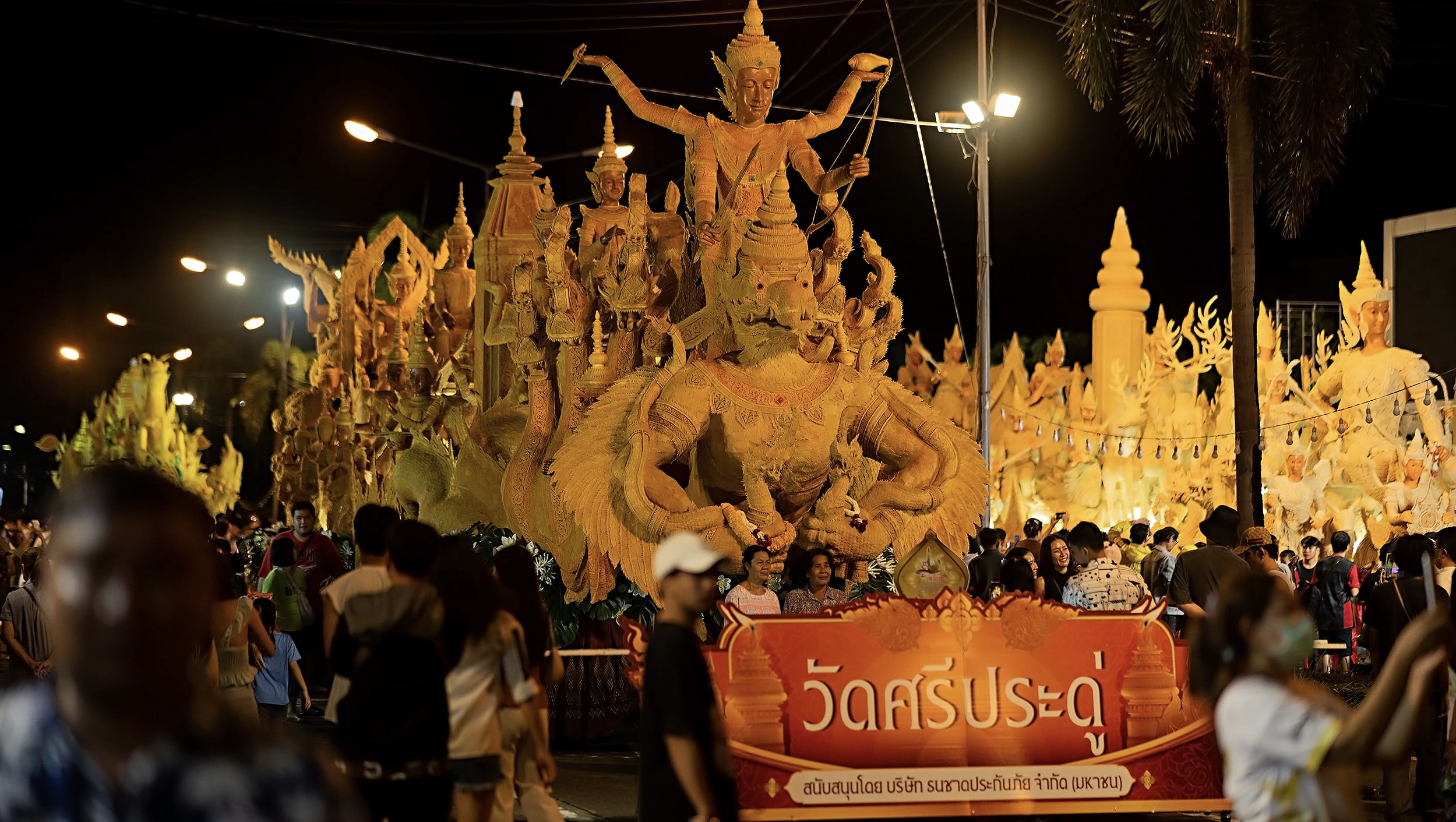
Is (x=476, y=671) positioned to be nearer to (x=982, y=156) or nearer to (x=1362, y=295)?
(x=982, y=156)

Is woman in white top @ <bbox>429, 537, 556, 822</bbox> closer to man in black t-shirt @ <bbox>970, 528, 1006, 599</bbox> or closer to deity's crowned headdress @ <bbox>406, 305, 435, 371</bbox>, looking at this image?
man in black t-shirt @ <bbox>970, 528, 1006, 599</bbox>

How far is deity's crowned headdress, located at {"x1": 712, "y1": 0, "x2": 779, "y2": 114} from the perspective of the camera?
13.6 m

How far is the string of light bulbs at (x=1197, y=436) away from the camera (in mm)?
32938

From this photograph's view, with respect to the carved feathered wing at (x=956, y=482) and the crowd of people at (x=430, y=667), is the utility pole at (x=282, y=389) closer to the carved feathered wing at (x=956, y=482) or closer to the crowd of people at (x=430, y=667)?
→ the crowd of people at (x=430, y=667)

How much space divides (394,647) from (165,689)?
3639 millimetres

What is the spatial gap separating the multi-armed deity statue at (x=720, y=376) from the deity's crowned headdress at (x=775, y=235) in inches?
0.6

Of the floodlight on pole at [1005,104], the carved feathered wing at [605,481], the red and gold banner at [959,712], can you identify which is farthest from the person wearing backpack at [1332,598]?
the red and gold banner at [959,712]

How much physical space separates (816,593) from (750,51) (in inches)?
183

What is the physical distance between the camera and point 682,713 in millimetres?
5465

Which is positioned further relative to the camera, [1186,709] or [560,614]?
[560,614]

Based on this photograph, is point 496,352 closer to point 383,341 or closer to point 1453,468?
point 383,341

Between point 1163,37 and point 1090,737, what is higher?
point 1163,37

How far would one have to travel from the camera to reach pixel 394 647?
5.88m

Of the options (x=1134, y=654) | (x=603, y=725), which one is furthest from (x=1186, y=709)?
(x=603, y=725)
